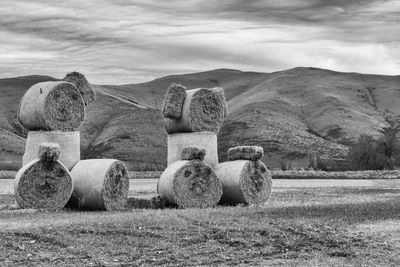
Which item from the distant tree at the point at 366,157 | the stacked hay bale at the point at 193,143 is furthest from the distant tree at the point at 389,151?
the stacked hay bale at the point at 193,143

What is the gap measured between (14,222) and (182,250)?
484 centimetres

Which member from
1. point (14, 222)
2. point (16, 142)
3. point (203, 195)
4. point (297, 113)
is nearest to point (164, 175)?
point (203, 195)

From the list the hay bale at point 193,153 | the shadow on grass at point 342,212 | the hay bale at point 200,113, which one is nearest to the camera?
the shadow on grass at point 342,212

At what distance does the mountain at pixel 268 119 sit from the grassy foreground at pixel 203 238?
3843 centimetres

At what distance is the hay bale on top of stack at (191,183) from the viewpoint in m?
20.5

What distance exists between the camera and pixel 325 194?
27266 mm

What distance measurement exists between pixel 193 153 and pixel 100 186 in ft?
10.0

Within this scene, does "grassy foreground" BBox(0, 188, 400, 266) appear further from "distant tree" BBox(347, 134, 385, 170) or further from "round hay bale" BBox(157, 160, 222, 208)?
"distant tree" BBox(347, 134, 385, 170)

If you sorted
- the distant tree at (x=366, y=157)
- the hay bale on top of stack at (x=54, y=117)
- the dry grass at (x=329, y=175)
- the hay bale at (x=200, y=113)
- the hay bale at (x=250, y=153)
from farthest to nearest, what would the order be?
→ the distant tree at (x=366, y=157)
the dry grass at (x=329, y=175)
the hay bale at (x=200, y=113)
the hay bale at (x=250, y=153)
the hay bale on top of stack at (x=54, y=117)

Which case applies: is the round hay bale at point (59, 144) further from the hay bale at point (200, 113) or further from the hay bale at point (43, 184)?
the hay bale at point (200, 113)

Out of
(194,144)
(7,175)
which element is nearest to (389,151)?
(7,175)

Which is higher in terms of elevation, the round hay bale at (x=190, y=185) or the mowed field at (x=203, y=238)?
the round hay bale at (x=190, y=185)

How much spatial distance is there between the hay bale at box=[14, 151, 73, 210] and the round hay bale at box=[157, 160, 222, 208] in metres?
2.78

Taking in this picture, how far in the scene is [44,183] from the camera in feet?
64.0
